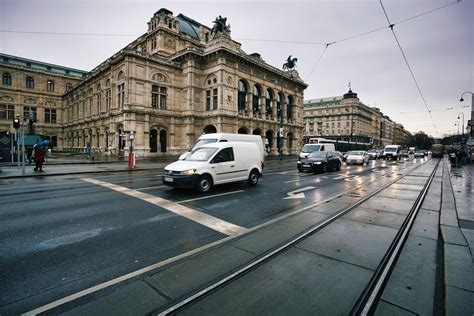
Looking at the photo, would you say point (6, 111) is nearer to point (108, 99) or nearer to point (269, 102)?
point (108, 99)

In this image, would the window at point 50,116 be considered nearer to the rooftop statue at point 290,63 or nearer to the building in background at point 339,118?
the rooftop statue at point 290,63

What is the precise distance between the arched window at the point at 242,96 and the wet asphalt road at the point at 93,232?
31.7 meters

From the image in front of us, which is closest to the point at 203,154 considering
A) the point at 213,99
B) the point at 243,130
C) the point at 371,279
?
the point at 371,279

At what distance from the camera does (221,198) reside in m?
7.63

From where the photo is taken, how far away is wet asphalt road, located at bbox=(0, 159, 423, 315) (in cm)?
293

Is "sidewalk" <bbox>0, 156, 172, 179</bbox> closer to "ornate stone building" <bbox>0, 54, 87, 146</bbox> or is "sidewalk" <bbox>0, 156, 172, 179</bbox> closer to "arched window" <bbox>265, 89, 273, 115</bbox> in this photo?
"arched window" <bbox>265, 89, 273, 115</bbox>

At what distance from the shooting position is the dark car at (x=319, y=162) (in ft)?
50.6

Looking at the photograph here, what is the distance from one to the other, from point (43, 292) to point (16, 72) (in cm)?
7400

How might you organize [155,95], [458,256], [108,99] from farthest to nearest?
[108,99]
[155,95]
[458,256]

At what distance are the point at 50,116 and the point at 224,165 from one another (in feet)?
228

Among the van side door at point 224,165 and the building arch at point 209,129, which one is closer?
the van side door at point 224,165

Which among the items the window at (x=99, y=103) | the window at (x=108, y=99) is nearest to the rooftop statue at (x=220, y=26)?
the window at (x=108, y=99)

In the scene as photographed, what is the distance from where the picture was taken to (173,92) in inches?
1366

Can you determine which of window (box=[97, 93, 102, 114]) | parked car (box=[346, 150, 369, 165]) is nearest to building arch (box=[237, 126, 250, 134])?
parked car (box=[346, 150, 369, 165])
